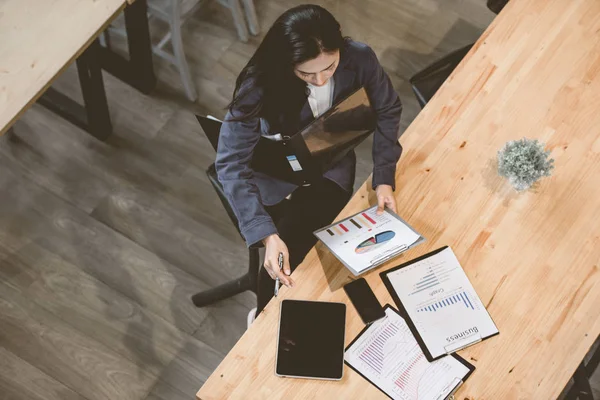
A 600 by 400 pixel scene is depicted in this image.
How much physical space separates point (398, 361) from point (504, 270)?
432 millimetres

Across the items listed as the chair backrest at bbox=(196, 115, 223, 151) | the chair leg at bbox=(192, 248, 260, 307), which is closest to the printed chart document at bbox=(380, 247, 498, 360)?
the chair backrest at bbox=(196, 115, 223, 151)

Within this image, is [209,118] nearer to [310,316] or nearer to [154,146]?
[310,316]

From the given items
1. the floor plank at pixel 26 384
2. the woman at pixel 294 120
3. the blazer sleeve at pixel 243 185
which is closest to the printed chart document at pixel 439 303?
the woman at pixel 294 120

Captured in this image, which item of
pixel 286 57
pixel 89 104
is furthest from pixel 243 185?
pixel 89 104

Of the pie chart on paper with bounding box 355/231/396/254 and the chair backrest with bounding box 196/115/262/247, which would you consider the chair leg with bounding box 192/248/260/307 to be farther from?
the pie chart on paper with bounding box 355/231/396/254

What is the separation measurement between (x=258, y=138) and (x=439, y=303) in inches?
29.7

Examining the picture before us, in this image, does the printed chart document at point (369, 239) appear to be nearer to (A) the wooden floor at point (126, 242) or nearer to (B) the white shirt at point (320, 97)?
(B) the white shirt at point (320, 97)

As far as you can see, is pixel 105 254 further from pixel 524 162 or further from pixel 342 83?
pixel 524 162

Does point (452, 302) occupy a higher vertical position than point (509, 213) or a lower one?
lower

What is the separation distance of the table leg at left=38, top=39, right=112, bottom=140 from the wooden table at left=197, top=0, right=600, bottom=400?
1443mm

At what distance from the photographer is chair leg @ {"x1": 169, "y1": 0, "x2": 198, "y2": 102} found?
120 inches

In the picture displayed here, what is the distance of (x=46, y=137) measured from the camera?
10.7 ft

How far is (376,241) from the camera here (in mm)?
2023

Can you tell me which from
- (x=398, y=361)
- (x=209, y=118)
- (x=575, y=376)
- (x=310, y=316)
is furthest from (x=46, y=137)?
(x=575, y=376)
